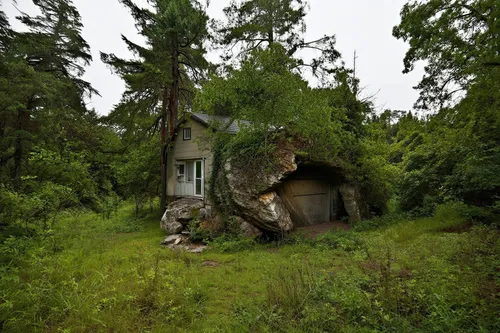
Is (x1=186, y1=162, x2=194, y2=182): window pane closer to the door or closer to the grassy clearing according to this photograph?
the door

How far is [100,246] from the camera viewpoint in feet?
25.6

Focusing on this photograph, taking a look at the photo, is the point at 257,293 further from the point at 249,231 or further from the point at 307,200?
the point at 307,200

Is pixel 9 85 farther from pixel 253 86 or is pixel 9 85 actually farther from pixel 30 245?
pixel 253 86

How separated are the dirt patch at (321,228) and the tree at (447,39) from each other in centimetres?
564

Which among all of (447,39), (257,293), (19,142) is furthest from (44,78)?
(447,39)

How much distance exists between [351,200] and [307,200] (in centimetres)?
198

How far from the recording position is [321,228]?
10.3 metres

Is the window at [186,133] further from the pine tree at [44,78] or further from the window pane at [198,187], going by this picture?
the pine tree at [44,78]

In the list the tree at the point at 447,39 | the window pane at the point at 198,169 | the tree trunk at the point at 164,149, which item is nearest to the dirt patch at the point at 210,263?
the window pane at the point at 198,169

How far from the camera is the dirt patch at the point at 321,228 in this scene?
9.44 m

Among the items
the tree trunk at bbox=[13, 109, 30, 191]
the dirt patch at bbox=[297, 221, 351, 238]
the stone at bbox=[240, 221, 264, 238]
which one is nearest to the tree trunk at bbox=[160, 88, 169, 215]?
the tree trunk at bbox=[13, 109, 30, 191]

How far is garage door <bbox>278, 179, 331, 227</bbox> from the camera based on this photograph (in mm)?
10539

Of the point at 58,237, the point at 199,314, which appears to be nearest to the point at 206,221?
the point at 58,237

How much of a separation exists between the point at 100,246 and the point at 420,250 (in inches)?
363
